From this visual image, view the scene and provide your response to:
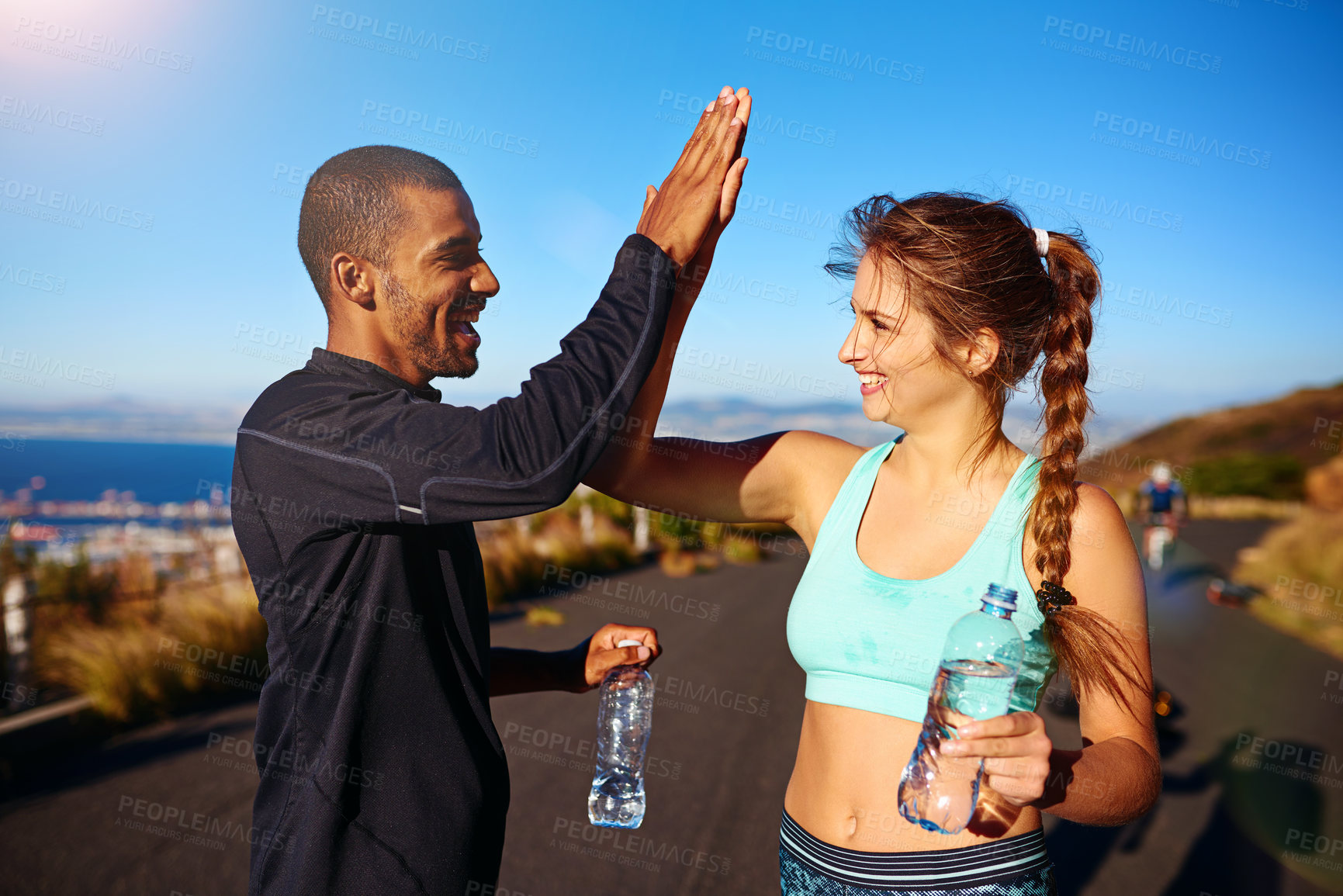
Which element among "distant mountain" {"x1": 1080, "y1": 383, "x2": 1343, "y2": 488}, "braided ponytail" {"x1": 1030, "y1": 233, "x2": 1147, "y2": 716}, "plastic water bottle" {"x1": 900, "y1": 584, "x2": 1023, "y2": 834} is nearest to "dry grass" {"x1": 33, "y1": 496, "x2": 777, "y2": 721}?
"plastic water bottle" {"x1": 900, "y1": 584, "x2": 1023, "y2": 834}

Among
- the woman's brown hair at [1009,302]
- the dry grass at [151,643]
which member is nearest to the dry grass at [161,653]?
the dry grass at [151,643]

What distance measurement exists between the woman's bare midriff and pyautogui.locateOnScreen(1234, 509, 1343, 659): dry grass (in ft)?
35.7

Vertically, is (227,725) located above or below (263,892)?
below

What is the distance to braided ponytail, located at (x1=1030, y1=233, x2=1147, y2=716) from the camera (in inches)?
67.9

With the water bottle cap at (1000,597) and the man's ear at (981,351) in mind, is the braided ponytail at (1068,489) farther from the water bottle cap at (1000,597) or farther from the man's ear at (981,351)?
the water bottle cap at (1000,597)

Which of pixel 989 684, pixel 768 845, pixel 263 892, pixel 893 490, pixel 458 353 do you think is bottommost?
pixel 768 845

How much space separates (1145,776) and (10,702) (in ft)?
21.1

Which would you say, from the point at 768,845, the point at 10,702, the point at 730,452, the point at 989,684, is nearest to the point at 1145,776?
the point at 989,684

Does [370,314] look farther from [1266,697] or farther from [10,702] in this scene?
[1266,697]

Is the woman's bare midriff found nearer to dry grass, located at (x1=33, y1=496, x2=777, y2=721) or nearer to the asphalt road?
the asphalt road

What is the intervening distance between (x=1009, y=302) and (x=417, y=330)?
4.83 feet

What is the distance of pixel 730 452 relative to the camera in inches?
88.5

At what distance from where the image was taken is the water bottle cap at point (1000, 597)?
1482mm

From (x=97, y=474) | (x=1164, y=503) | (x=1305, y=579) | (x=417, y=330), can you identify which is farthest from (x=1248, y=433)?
(x=97, y=474)
